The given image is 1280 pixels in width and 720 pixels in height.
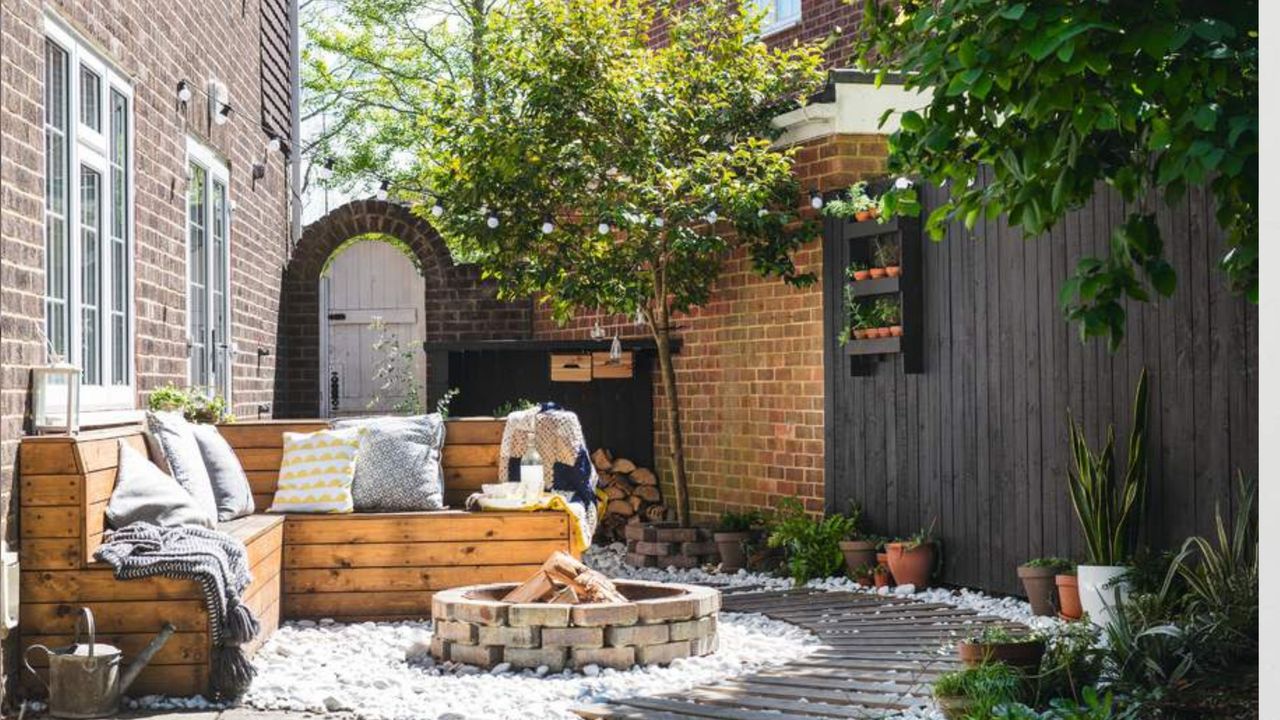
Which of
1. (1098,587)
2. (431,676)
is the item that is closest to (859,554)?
(1098,587)

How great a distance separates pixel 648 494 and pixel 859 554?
3.08 m

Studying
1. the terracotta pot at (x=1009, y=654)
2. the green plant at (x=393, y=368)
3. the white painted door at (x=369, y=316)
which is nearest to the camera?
the terracotta pot at (x=1009, y=654)

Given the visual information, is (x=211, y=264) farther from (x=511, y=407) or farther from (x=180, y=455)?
(x=180, y=455)

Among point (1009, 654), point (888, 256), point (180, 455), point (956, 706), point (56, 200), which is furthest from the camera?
point (888, 256)

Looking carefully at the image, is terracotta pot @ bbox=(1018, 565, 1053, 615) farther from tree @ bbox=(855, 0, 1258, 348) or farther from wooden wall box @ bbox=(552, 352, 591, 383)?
wooden wall box @ bbox=(552, 352, 591, 383)

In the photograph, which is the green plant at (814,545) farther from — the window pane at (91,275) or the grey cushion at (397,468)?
the window pane at (91,275)

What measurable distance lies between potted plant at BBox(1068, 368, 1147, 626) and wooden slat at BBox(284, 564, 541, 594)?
2.72 metres

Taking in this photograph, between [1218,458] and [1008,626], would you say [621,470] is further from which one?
[1218,458]

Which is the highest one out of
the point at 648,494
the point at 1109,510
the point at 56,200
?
the point at 56,200

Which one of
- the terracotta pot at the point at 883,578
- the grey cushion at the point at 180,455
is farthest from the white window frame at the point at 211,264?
the terracotta pot at the point at 883,578

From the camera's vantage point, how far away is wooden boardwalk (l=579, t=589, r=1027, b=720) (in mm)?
5309

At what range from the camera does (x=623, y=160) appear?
33.5ft

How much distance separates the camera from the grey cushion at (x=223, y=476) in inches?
301

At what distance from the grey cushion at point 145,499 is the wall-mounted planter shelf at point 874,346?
4153 mm
